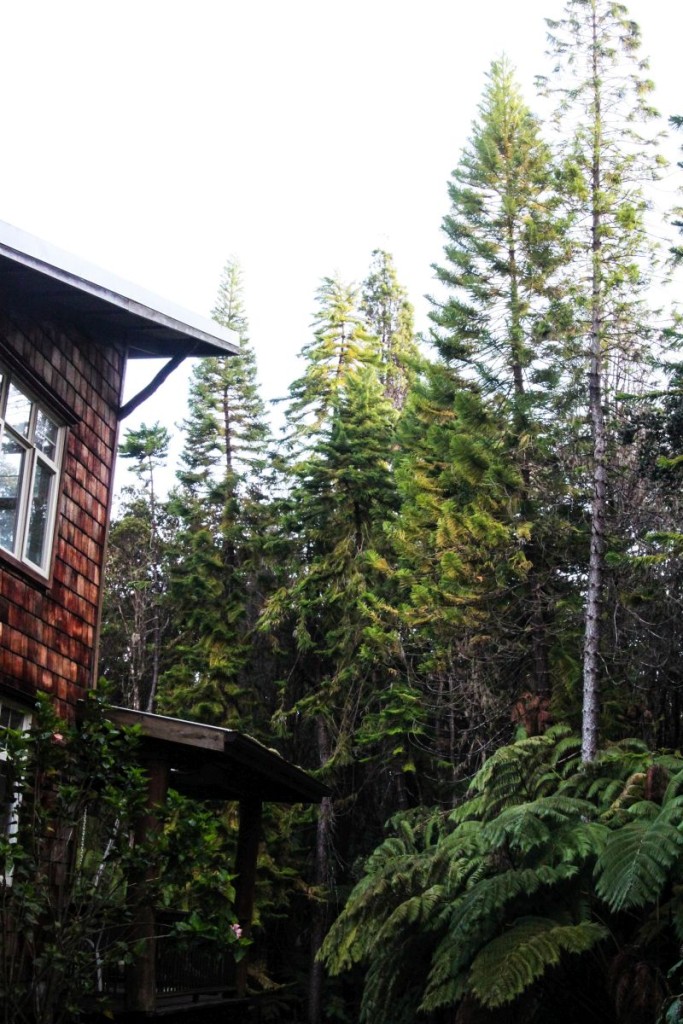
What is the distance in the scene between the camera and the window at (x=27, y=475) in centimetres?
899

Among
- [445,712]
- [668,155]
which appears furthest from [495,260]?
[445,712]

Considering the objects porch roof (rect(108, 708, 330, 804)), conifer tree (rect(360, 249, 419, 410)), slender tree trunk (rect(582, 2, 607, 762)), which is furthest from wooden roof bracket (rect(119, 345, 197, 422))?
conifer tree (rect(360, 249, 419, 410))

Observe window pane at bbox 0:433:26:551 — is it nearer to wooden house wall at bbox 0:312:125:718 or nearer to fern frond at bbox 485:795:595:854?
wooden house wall at bbox 0:312:125:718

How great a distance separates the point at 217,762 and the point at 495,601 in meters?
6.93

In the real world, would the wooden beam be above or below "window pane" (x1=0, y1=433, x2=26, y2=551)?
above

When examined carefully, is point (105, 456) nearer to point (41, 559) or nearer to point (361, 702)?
point (41, 559)

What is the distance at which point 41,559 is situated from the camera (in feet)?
31.0

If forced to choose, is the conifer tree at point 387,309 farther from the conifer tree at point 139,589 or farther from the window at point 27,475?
the window at point 27,475

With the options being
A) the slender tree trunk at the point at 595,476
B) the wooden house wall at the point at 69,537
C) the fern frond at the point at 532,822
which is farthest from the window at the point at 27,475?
the slender tree trunk at the point at 595,476

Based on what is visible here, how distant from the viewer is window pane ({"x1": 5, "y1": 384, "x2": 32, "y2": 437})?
9047mm

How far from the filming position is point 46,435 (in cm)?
975

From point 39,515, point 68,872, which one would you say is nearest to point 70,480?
point 39,515

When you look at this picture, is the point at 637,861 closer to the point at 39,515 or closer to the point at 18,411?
the point at 39,515

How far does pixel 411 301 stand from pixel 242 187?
275 inches
